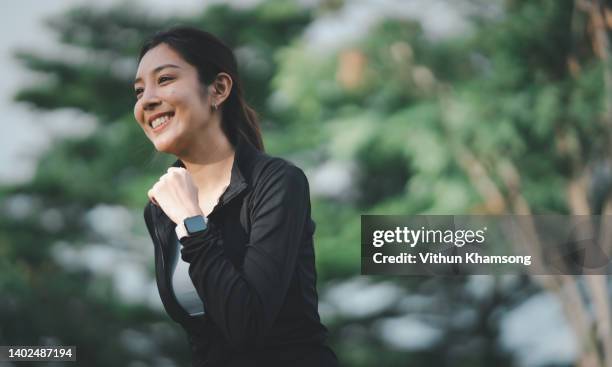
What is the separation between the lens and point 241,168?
1.13 metres

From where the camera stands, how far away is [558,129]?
6.13 m

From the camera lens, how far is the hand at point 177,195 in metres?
1.04

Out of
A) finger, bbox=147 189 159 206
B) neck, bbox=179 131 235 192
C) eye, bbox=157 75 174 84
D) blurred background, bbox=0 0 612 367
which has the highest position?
blurred background, bbox=0 0 612 367

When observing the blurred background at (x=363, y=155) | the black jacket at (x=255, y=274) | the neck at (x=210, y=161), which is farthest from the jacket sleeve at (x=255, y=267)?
the blurred background at (x=363, y=155)

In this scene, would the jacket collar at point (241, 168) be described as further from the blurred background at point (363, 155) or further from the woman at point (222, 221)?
the blurred background at point (363, 155)

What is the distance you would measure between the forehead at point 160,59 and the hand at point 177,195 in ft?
0.46

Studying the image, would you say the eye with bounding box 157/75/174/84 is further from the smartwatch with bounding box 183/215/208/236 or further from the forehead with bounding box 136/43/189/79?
→ the smartwatch with bounding box 183/215/208/236

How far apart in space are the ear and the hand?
13cm

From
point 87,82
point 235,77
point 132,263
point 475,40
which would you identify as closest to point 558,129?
point 475,40

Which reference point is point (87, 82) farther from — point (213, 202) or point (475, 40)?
point (213, 202)

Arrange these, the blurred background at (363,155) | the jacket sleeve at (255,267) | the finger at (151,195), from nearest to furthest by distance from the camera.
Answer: the jacket sleeve at (255,267), the finger at (151,195), the blurred background at (363,155)

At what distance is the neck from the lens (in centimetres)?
116

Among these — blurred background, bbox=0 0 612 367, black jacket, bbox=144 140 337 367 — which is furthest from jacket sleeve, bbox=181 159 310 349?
blurred background, bbox=0 0 612 367

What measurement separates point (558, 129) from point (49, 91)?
4084 mm
